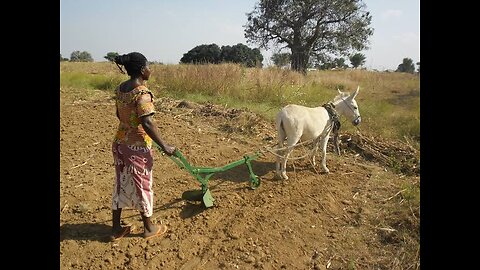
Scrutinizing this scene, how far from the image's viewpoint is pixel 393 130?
8125 mm

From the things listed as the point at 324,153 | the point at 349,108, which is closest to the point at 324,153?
the point at 324,153

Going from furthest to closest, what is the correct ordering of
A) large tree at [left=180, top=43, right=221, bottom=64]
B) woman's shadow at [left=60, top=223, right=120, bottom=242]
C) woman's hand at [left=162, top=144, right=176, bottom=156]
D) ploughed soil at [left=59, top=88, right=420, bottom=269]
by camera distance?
large tree at [left=180, top=43, right=221, bottom=64] → woman's shadow at [left=60, top=223, right=120, bottom=242] → ploughed soil at [left=59, top=88, right=420, bottom=269] → woman's hand at [left=162, top=144, right=176, bottom=156]

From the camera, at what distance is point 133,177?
12.0 ft

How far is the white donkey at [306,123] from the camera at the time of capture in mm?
5277

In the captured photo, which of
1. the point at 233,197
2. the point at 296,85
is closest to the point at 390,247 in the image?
the point at 233,197

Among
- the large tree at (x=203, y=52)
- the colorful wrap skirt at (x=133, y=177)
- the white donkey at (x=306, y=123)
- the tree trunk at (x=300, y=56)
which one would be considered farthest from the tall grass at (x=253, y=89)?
the large tree at (x=203, y=52)

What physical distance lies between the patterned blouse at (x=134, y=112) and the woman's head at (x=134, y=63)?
14cm

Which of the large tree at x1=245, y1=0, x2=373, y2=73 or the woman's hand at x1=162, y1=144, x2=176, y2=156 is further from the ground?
the large tree at x1=245, y1=0, x2=373, y2=73

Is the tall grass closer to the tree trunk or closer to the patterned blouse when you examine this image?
the patterned blouse

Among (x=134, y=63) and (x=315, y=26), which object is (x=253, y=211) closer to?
(x=134, y=63)

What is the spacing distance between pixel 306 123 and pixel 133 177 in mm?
2762

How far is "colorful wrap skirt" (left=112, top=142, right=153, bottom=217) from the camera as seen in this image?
11.9ft

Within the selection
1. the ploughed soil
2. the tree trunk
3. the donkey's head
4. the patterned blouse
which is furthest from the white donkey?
the tree trunk

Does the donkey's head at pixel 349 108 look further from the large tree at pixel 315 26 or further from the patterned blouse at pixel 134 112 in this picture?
the large tree at pixel 315 26
